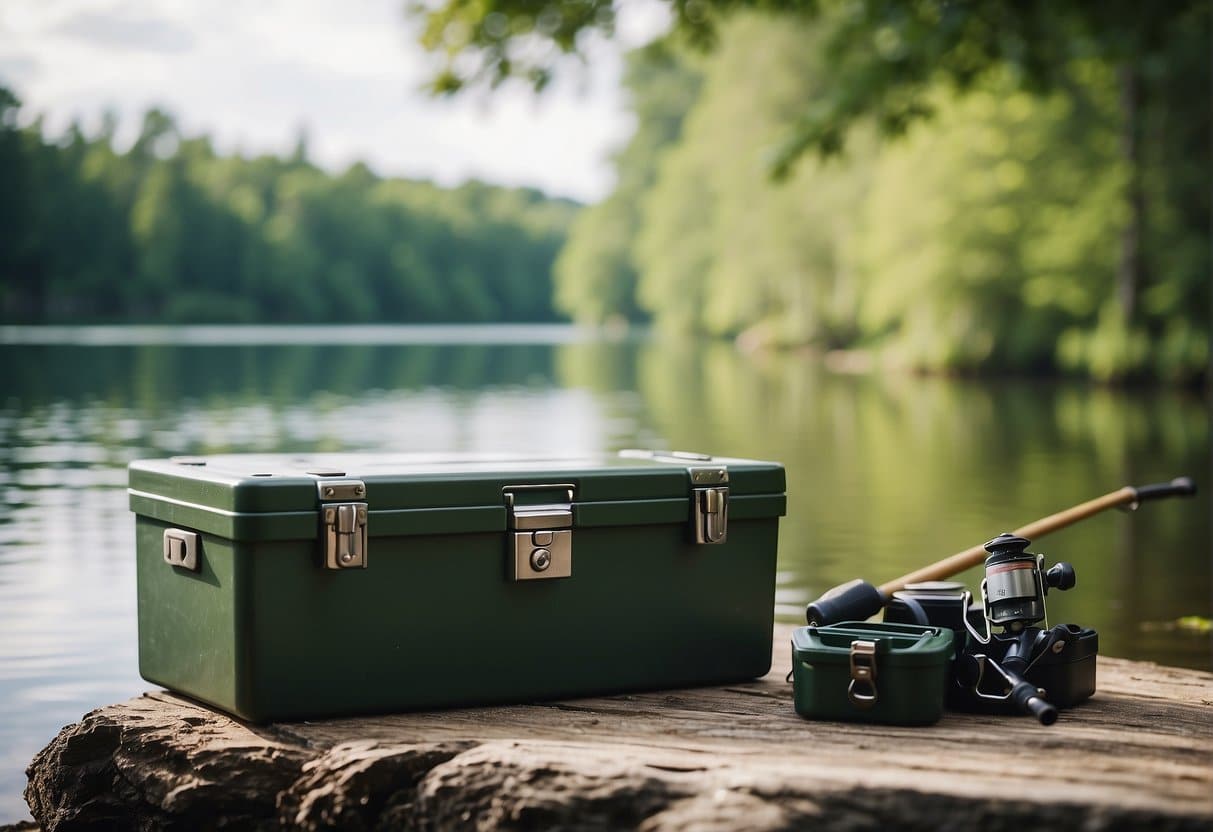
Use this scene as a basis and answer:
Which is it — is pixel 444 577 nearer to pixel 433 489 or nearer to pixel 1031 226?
pixel 433 489

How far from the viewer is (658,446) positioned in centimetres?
1509

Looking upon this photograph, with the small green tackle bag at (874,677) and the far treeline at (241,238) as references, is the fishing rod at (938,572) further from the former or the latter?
the far treeline at (241,238)

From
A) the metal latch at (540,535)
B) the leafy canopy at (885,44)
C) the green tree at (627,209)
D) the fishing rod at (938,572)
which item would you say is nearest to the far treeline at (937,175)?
the leafy canopy at (885,44)

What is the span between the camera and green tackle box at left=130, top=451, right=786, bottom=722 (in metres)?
3.54

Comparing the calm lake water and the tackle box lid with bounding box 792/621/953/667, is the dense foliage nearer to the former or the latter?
the calm lake water

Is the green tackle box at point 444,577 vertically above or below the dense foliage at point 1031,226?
below

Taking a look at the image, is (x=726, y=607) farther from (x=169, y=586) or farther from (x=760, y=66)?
(x=760, y=66)

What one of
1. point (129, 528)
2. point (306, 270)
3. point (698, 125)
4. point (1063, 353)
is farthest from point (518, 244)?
point (129, 528)

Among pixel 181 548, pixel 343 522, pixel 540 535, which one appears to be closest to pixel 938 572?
pixel 540 535

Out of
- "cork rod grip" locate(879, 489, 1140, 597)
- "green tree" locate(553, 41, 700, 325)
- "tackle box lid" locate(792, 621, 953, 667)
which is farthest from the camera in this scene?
"green tree" locate(553, 41, 700, 325)

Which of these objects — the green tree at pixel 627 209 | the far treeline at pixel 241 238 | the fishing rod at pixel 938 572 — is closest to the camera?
the fishing rod at pixel 938 572

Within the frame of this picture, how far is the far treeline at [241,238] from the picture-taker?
6650 cm

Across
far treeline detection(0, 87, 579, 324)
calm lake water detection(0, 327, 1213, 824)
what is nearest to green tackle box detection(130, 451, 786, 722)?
calm lake water detection(0, 327, 1213, 824)

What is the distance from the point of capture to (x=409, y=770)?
3320mm
